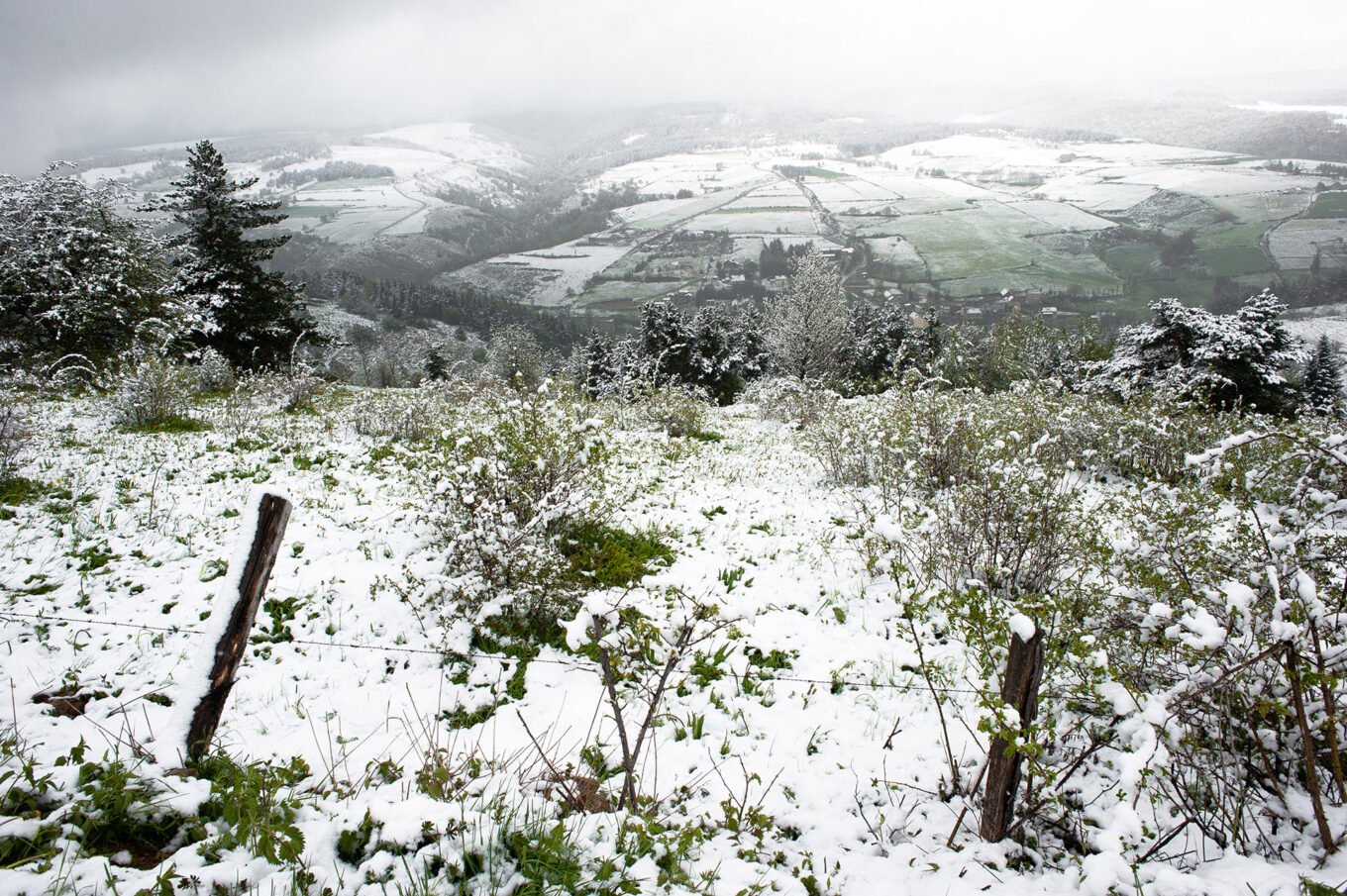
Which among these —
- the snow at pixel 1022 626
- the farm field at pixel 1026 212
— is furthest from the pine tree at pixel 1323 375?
the farm field at pixel 1026 212

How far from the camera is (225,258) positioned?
2122cm

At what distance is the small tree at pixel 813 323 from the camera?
96.2 feet

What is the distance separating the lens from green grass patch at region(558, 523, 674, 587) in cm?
552

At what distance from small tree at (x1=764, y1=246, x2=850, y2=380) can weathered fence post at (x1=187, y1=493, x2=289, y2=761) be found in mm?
27836

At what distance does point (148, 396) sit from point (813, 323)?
26225 millimetres

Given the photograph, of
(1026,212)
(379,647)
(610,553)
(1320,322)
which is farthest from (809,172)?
(379,647)

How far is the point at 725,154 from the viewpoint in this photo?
622 ft

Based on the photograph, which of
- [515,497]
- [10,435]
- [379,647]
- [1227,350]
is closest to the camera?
[379,647]

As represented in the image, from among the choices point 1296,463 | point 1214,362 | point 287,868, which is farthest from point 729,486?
point 1214,362

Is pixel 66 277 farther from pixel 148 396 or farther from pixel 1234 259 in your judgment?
pixel 1234 259

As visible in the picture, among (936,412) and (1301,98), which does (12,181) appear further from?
(1301,98)

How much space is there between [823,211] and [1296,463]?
128 meters

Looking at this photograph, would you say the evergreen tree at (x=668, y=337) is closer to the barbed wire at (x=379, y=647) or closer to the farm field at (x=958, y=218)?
the barbed wire at (x=379, y=647)

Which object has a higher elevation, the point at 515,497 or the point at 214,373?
the point at 214,373
